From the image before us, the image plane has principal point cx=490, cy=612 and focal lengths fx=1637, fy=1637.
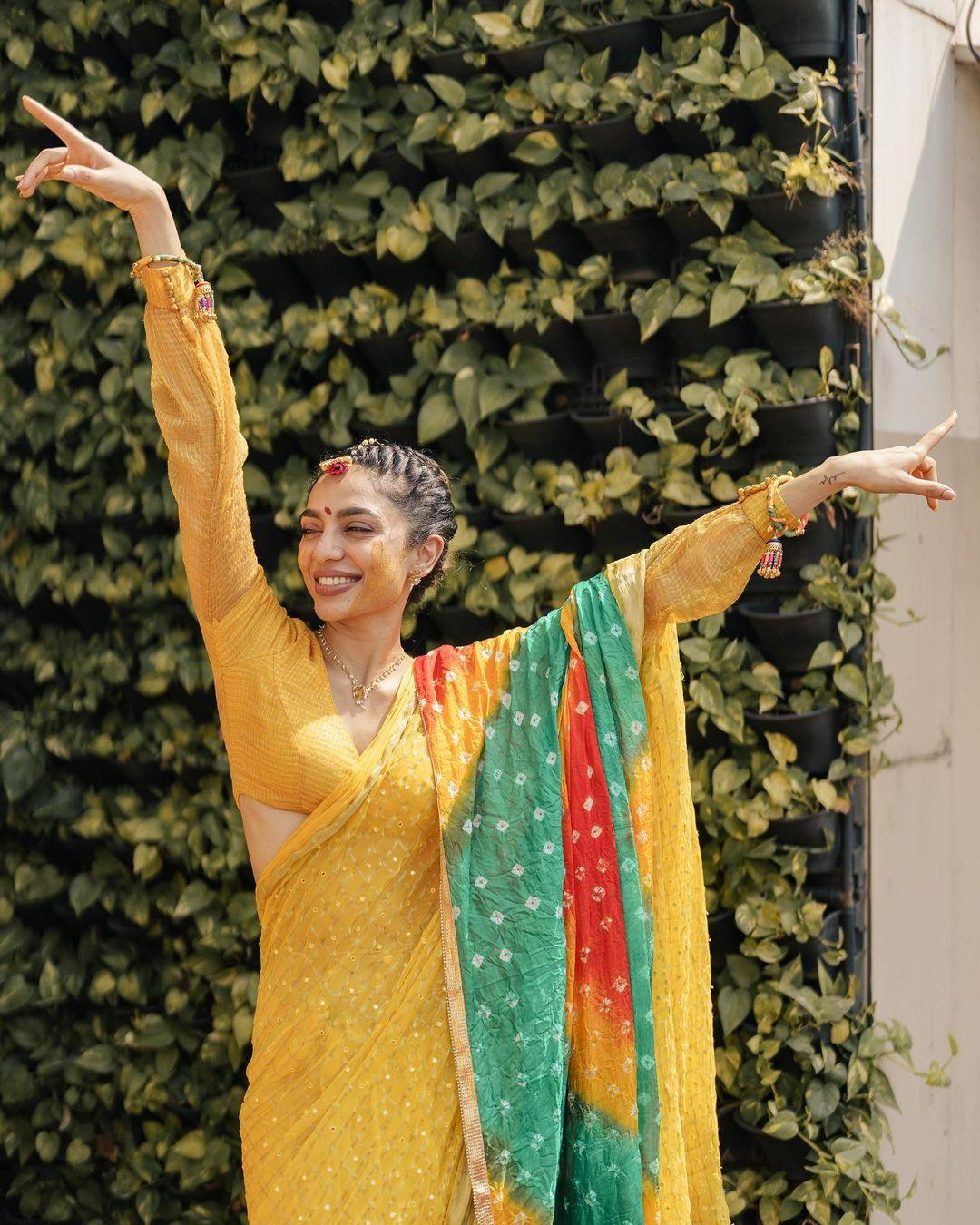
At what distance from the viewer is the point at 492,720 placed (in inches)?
83.3

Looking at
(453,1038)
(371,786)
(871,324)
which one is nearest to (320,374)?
(871,324)

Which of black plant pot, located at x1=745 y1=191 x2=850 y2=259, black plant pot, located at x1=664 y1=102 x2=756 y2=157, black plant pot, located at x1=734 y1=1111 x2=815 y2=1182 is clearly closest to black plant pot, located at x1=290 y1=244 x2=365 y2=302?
black plant pot, located at x1=664 y1=102 x2=756 y2=157

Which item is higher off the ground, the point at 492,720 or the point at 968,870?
the point at 492,720

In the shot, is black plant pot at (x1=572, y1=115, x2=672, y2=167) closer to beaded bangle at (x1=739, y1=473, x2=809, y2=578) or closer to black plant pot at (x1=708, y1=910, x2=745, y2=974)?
beaded bangle at (x1=739, y1=473, x2=809, y2=578)

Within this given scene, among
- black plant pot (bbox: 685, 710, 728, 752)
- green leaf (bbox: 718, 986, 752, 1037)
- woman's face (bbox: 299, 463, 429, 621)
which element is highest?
woman's face (bbox: 299, 463, 429, 621)

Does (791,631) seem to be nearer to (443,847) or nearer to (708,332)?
(708,332)

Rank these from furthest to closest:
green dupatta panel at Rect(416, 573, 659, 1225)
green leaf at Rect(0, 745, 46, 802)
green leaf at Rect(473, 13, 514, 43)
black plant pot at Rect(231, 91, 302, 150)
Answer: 1. green leaf at Rect(0, 745, 46, 802)
2. black plant pot at Rect(231, 91, 302, 150)
3. green leaf at Rect(473, 13, 514, 43)
4. green dupatta panel at Rect(416, 573, 659, 1225)

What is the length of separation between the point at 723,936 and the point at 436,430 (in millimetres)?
985

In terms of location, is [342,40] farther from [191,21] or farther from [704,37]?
[704,37]

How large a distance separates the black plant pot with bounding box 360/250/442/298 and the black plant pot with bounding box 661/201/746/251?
475 mm

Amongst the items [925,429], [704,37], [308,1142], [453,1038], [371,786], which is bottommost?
[308,1142]

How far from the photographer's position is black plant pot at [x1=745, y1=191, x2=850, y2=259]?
2564 mm

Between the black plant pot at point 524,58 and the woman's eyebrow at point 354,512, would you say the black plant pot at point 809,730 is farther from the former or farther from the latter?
the black plant pot at point 524,58

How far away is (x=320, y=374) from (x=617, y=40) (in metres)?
0.80
